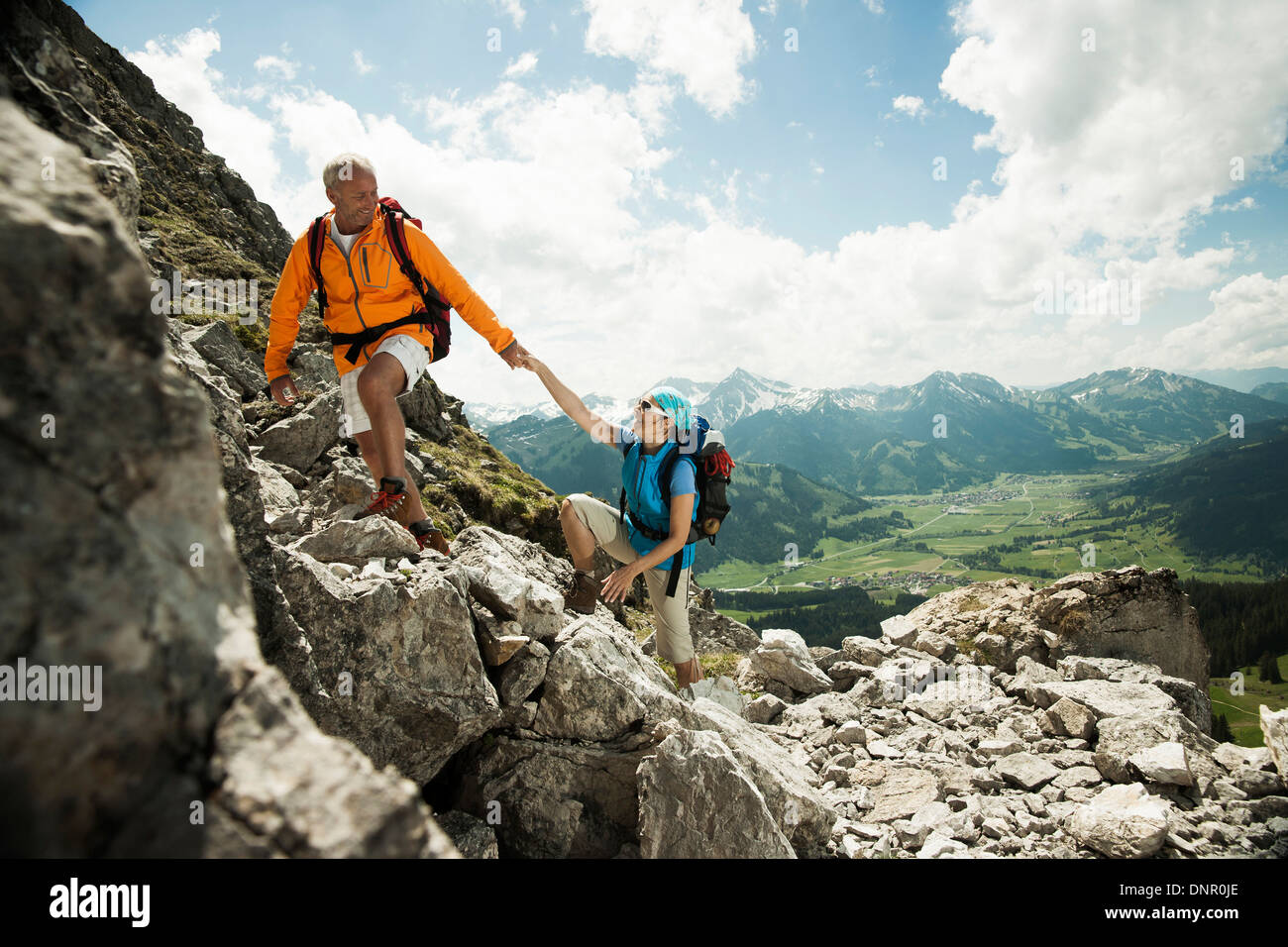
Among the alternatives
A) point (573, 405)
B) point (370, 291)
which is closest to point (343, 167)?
point (370, 291)

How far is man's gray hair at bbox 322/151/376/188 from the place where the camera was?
6.67 m

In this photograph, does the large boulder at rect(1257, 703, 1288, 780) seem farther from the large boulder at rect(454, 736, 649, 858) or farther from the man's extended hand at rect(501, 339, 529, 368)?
the man's extended hand at rect(501, 339, 529, 368)

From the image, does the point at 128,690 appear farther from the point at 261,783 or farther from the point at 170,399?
the point at 170,399

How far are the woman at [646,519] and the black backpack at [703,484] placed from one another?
0.32 ft

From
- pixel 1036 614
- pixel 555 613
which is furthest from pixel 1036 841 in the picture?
pixel 1036 614

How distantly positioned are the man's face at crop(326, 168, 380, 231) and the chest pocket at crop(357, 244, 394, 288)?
0.99ft

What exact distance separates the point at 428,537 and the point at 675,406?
13.3ft

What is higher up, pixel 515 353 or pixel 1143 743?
pixel 515 353

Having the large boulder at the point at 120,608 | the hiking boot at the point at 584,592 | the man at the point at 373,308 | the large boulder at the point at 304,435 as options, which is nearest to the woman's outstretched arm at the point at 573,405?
the man at the point at 373,308

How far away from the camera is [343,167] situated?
264 inches

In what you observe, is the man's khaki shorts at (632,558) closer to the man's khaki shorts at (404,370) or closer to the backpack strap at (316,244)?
the man's khaki shorts at (404,370)

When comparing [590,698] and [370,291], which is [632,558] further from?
[370,291]

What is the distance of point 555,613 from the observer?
7738 mm

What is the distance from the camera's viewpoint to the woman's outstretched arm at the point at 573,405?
24.9 ft
